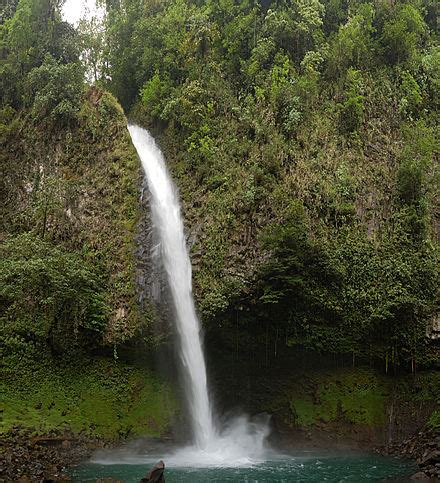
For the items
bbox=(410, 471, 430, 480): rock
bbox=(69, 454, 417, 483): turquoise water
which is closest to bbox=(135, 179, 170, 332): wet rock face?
bbox=(69, 454, 417, 483): turquoise water

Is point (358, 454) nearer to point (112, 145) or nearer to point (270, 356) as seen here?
point (270, 356)

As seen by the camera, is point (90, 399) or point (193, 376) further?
point (193, 376)

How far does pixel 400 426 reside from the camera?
56.2 feet

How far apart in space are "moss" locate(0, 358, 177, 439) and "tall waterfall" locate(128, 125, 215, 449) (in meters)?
0.95

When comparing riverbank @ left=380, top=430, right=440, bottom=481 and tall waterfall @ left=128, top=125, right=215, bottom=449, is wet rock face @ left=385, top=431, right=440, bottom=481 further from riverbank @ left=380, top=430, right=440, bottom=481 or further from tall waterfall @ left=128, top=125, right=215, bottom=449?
tall waterfall @ left=128, top=125, right=215, bottom=449

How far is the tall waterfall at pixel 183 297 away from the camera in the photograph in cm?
1725

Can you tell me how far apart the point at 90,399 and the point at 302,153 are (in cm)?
1232

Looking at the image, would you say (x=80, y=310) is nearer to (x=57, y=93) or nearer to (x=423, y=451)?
(x=57, y=93)

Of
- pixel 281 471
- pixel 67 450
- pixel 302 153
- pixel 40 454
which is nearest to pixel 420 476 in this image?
pixel 281 471

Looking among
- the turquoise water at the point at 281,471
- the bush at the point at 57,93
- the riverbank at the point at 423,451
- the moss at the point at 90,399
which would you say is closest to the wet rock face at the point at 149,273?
the moss at the point at 90,399

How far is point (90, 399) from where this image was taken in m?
16.7

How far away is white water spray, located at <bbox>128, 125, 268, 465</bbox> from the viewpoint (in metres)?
16.3

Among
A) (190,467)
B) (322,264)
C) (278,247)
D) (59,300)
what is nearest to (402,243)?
(322,264)

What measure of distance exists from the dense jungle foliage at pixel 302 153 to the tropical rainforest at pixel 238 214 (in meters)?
0.08
